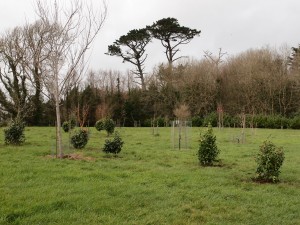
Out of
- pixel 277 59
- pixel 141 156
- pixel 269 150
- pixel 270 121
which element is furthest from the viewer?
pixel 277 59

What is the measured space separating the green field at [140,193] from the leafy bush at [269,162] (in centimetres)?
30

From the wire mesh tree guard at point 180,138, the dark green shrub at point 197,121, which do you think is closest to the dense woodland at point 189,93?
the dark green shrub at point 197,121

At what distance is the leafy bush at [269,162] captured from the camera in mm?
8555

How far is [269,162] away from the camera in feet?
28.2

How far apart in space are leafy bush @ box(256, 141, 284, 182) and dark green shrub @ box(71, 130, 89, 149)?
815 centimetres

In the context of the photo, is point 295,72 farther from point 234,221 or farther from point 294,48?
point 234,221

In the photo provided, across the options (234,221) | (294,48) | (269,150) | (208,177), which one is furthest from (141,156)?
(294,48)

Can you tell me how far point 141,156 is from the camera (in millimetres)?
12891

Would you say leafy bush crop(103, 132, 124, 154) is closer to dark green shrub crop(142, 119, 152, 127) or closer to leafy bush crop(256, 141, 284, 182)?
leafy bush crop(256, 141, 284, 182)

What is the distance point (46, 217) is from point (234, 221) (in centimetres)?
291

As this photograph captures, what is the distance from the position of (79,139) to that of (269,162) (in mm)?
A: 8442

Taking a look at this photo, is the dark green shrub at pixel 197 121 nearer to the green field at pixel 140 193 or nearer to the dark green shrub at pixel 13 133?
the dark green shrub at pixel 13 133

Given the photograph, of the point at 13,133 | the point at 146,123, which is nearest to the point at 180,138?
the point at 13,133

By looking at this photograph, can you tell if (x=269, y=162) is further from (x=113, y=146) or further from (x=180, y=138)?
(x=180, y=138)
